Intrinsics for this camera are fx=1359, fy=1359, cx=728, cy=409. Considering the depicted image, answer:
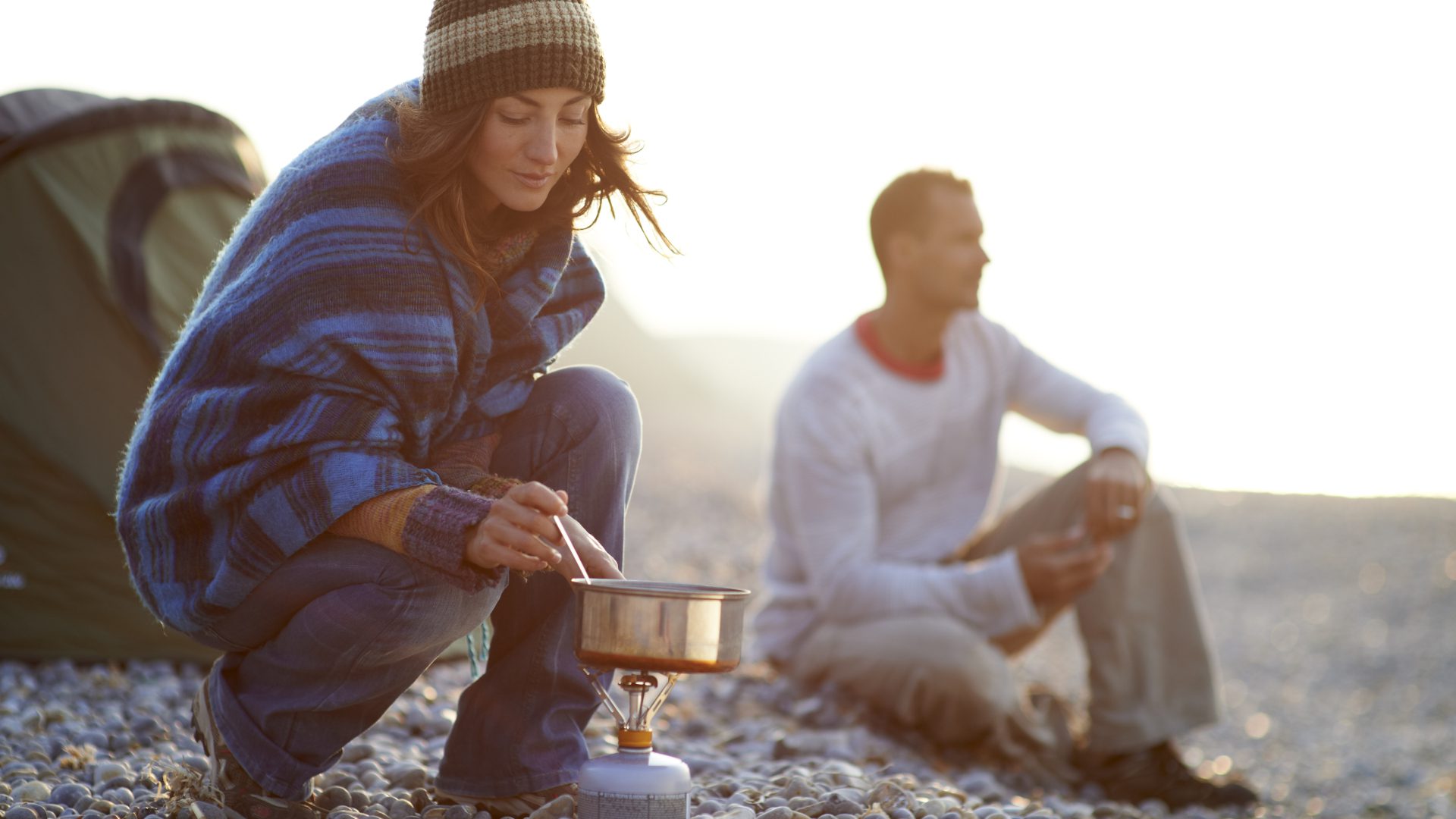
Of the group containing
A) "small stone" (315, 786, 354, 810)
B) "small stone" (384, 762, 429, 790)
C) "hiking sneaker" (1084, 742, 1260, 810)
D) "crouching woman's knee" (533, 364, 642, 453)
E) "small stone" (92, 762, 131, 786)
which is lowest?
"hiking sneaker" (1084, 742, 1260, 810)

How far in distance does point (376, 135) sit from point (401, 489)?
0.67 metres

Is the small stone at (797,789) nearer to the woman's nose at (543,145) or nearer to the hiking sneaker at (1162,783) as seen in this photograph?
the woman's nose at (543,145)

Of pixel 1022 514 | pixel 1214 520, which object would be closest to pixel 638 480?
pixel 1214 520

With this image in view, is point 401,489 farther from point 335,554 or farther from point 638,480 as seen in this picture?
point 638,480

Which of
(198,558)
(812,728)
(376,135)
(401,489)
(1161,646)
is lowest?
(812,728)

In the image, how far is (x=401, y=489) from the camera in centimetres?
229

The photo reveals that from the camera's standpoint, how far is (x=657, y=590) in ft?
6.95

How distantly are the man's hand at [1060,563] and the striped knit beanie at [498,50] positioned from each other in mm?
2523

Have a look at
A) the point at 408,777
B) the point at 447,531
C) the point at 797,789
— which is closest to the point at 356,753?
the point at 408,777

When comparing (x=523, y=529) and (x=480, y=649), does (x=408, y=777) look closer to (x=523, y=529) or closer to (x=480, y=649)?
(x=480, y=649)

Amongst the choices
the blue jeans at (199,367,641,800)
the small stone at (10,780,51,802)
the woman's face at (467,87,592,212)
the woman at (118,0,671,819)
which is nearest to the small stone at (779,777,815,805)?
the blue jeans at (199,367,641,800)

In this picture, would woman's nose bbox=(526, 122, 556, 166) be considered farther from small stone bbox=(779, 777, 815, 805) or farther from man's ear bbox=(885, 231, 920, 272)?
man's ear bbox=(885, 231, 920, 272)

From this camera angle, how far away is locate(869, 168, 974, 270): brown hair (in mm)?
5086

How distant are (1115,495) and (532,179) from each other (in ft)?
8.62
